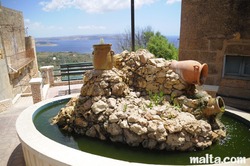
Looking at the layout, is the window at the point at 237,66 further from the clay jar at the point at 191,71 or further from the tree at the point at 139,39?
the tree at the point at 139,39

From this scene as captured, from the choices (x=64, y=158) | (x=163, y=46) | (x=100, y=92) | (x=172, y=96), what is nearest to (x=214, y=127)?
(x=172, y=96)

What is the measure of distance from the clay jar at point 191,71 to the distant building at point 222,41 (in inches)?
140

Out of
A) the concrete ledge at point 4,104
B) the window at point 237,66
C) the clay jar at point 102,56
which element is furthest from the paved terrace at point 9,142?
the window at point 237,66

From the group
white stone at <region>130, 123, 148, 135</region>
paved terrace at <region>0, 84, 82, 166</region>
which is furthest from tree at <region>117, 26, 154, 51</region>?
white stone at <region>130, 123, 148, 135</region>

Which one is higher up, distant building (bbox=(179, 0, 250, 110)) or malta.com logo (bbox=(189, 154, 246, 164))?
distant building (bbox=(179, 0, 250, 110))

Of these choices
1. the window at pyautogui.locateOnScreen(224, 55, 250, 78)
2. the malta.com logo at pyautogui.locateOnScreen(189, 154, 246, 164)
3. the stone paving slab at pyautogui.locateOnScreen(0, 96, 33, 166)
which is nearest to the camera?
the malta.com logo at pyautogui.locateOnScreen(189, 154, 246, 164)

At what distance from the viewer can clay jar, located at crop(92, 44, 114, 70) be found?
5.96m

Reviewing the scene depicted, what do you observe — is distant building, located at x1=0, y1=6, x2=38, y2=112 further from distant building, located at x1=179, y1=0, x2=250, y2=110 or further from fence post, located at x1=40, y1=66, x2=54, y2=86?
distant building, located at x1=179, y1=0, x2=250, y2=110

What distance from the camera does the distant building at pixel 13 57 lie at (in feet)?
35.6

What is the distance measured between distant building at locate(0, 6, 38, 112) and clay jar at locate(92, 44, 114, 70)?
638cm

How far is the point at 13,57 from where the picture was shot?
1647cm

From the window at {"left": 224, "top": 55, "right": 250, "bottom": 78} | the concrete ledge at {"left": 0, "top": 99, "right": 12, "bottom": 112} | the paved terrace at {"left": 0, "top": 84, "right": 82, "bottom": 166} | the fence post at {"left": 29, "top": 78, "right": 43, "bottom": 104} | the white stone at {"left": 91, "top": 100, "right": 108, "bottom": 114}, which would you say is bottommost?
the paved terrace at {"left": 0, "top": 84, "right": 82, "bottom": 166}

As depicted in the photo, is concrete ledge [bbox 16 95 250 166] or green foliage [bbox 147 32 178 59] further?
green foliage [bbox 147 32 178 59]

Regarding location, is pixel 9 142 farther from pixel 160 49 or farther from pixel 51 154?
pixel 160 49
